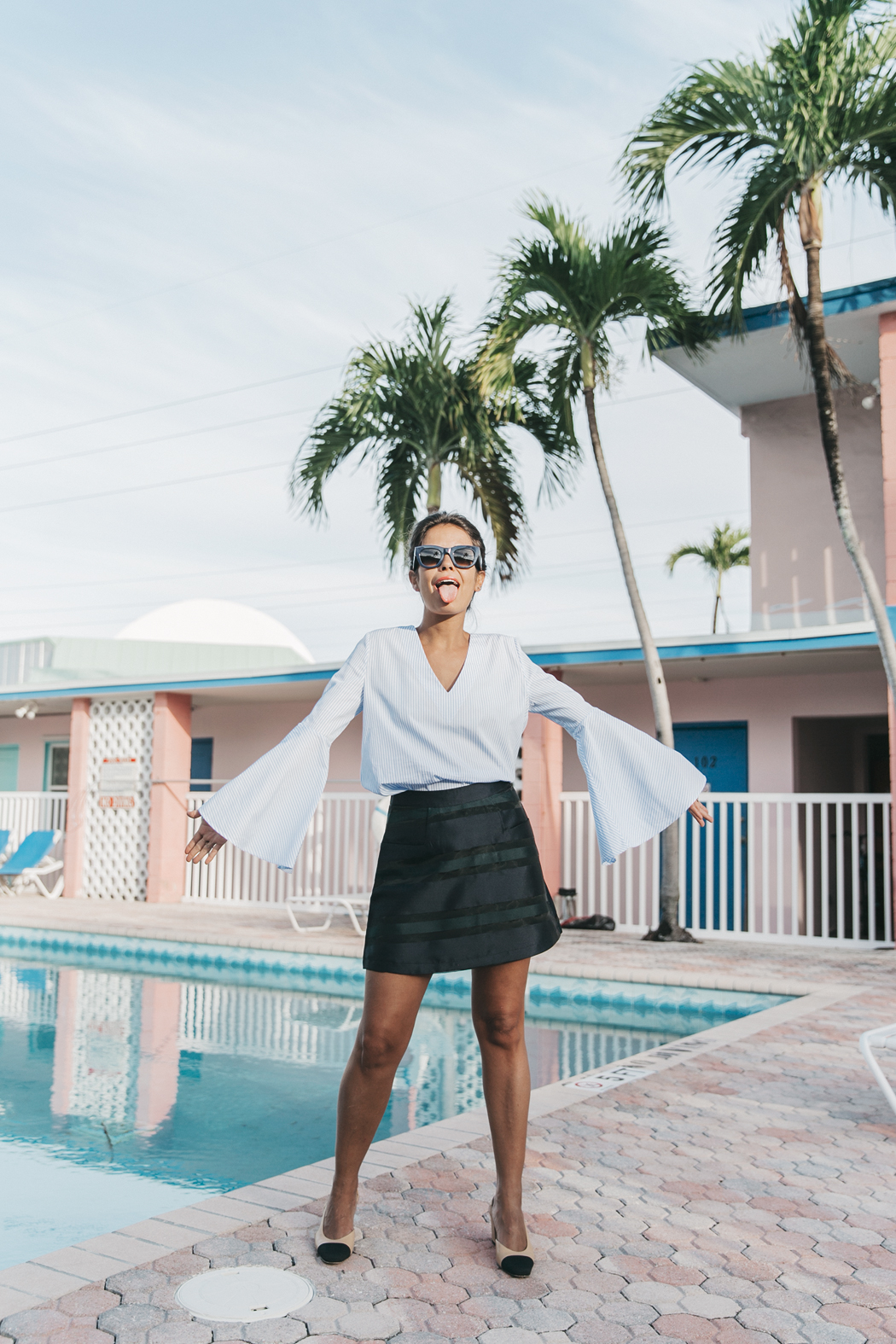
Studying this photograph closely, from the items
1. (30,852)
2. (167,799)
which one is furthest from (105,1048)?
(30,852)

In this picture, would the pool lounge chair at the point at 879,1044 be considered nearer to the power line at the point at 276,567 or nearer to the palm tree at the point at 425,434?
the palm tree at the point at 425,434

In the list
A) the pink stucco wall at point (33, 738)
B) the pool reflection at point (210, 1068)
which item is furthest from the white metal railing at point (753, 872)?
the pink stucco wall at point (33, 738)

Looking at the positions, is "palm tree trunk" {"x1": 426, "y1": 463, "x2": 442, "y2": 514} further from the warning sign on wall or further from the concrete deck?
the concrete deck

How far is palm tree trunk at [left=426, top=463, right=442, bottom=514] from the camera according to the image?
1246cm

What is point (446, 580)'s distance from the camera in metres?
2.88

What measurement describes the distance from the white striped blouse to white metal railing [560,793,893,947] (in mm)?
7168

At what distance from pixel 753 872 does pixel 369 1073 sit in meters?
9.22

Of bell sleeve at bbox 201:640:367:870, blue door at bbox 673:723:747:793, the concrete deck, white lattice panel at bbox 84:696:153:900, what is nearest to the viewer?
the concrete deck

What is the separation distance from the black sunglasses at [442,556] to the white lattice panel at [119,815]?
12511 mm

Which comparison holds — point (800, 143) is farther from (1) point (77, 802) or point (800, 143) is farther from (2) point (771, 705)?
(1) point (77, 802)

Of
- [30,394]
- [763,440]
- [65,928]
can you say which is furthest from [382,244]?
[65,928]

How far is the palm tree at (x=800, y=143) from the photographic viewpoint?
877cm

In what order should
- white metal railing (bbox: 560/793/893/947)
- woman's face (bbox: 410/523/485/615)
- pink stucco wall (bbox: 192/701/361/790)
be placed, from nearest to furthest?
woman's face (bbox: 410/523/485/615) → white metal railing (bbox: 560/793/893/947) → pink stucco wall (bbox: 192/701/361/790)

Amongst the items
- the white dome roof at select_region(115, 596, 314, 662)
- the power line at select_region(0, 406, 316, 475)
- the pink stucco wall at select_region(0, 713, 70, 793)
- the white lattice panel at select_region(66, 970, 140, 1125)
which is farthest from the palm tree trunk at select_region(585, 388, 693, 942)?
the white dome roof at select_region(115, 596, 314, 662)
